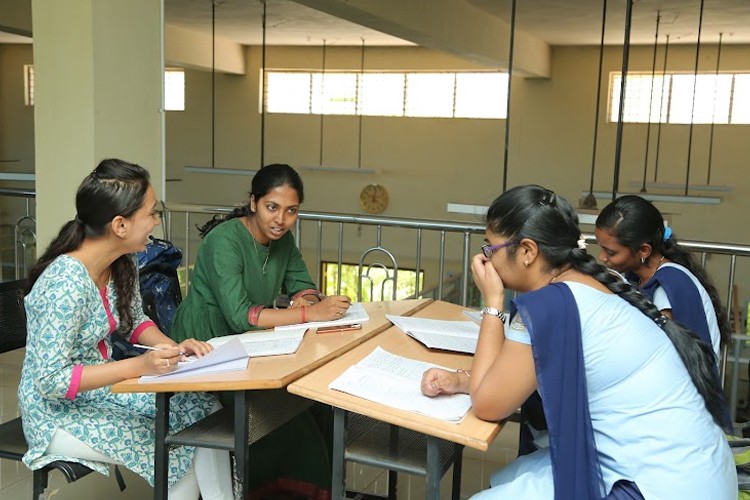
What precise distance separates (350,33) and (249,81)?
2.39 meters

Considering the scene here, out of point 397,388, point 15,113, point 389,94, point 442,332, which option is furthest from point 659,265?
point 15,113

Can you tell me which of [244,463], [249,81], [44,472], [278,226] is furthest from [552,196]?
[249,81]

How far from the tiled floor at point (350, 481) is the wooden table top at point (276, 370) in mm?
969

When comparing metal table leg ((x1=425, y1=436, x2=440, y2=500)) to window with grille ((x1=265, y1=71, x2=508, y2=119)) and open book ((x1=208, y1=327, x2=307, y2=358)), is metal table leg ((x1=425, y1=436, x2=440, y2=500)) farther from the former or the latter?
window with grille ((x1=265, y1=71, x2=508, y2=119))

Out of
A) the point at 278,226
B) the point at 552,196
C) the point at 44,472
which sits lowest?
the point at 44,472

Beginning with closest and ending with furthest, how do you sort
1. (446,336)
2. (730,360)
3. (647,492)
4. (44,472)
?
(647,492) → (44,472) → (446,336) → (730,360)

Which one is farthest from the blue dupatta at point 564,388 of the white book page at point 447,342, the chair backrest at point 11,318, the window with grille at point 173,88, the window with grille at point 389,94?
the window with grille at point 173,88

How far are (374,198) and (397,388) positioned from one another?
32.7 ft

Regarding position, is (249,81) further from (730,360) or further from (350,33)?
(730,360)

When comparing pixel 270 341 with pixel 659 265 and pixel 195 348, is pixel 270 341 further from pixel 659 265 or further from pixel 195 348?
pixel 659 265

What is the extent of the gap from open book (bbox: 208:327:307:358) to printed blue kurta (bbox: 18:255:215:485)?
20 centimetres

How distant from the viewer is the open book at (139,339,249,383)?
1.86 m

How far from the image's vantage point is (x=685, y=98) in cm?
Result: 1008

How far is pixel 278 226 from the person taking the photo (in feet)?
8.71
